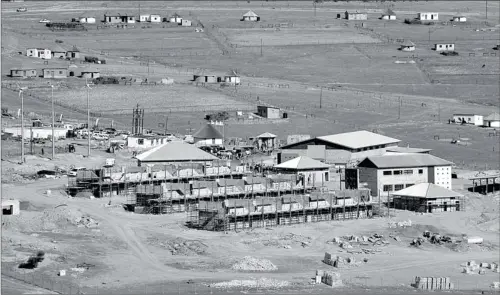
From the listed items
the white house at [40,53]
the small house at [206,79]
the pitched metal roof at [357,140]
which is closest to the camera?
the pitched metal roof at [357,140]

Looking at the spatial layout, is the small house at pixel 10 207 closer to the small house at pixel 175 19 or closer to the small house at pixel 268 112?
the small house at pixel 268 112

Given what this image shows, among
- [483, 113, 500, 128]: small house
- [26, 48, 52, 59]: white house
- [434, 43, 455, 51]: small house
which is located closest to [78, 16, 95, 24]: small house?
[26, 48, 52, 59]: white house

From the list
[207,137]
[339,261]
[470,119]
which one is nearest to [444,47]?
[470,119]

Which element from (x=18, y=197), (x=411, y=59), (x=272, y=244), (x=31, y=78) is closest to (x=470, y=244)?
(x=272, y=244)

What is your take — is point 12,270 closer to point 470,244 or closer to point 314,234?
point 314,234

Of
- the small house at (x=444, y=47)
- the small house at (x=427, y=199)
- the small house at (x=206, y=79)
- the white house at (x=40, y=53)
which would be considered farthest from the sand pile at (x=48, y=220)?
the small house at (x=444, y=47)

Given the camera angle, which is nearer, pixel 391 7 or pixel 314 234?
pixel 314 234

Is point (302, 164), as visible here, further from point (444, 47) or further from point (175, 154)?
point (444, 47)
